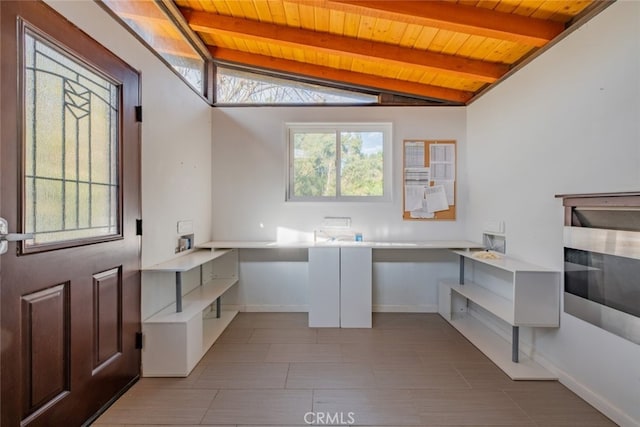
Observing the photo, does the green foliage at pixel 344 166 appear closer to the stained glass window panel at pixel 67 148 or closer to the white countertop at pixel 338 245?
the white countertop at pixel 338 245

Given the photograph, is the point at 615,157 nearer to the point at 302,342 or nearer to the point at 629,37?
the point at 629,37

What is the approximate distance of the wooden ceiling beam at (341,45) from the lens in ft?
9.24

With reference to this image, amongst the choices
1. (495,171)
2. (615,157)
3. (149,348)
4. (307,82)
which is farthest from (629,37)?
(149,348)

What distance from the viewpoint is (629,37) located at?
5.55 feet

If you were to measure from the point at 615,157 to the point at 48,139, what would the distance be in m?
3.00

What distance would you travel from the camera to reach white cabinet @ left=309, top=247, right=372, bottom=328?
3178 millimetres

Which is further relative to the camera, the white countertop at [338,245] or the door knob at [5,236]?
the white countertop at [338,245]

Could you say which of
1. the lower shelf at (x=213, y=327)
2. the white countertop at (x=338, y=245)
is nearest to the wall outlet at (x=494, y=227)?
the white countertop at (x=338, y=245)

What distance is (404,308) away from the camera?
12.0 feet

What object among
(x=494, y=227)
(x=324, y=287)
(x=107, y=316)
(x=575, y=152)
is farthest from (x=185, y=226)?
(x=575, y=152)

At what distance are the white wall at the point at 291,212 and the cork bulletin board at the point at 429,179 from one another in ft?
0.23

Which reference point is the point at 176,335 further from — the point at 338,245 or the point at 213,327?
the point at 338,245

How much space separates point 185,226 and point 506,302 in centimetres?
302

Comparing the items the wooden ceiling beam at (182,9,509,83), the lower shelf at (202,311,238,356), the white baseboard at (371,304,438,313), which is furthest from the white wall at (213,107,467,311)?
the wooden ceiling beam at (182,9,509,83)
